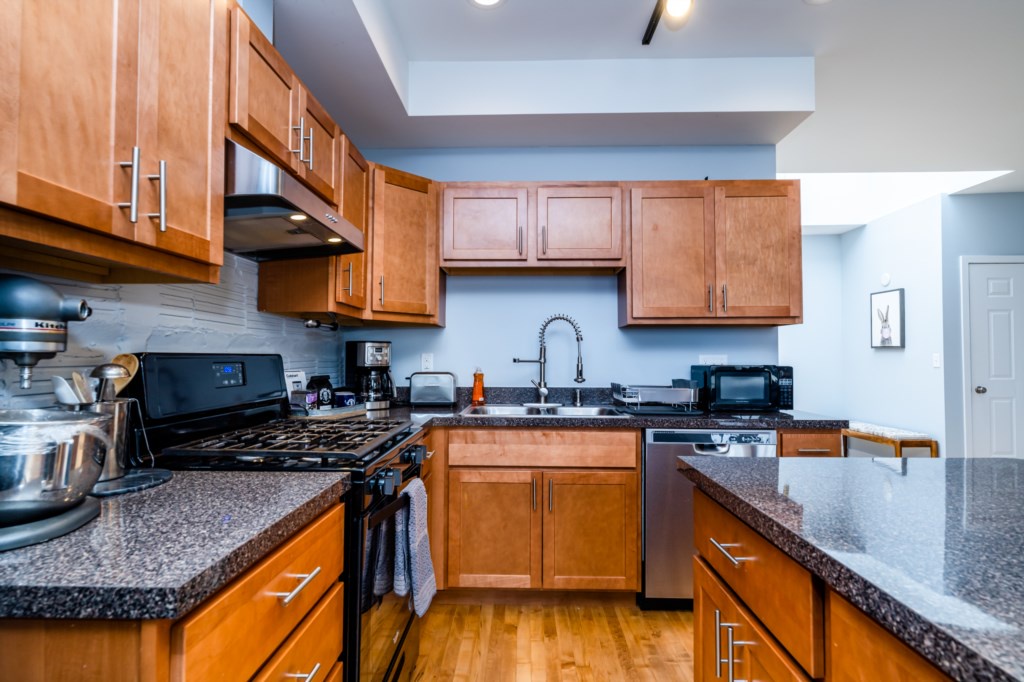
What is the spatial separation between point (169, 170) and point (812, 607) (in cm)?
139

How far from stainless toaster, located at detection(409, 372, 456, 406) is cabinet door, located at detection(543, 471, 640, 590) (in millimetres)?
745

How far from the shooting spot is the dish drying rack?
7.65ft

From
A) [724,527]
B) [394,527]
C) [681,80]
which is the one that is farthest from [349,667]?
[681,80]

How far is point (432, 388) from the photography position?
258cm

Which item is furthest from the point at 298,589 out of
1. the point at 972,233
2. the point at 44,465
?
the point at 972,233

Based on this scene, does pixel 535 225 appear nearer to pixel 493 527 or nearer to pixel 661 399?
pixel 661 399

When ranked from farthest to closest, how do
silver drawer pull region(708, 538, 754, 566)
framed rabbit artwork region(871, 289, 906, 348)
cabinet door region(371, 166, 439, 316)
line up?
1. framed rabbit artwork region(871, 289, 906, 348)
2. cabinet door region(371, 166, 439, 316)
3. silver drawer pull region(708, 538, 754, 566)

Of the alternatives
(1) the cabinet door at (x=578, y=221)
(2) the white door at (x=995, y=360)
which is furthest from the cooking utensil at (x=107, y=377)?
(2) the white door at (x=995, y=360)

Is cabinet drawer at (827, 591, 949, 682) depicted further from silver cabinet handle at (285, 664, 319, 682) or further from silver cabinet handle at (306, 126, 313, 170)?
silver cabinet handle at (306, 126, 313, 170)

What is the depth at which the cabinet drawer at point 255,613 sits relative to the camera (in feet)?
2.02

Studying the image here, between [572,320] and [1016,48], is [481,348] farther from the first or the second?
[1016,48]

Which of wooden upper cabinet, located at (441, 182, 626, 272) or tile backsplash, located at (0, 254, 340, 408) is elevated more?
wooden upper cabinet, located at (441, 182, 626, 272)

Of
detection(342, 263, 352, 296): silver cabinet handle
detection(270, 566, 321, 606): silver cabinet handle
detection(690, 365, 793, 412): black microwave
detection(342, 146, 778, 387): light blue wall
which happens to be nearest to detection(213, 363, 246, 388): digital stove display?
detection(342, 263, 352, 296): silver cabinet handle

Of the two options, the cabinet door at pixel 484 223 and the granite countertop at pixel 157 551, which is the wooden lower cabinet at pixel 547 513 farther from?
the granite countertop at pixel 157 551
